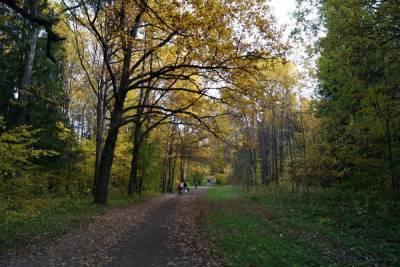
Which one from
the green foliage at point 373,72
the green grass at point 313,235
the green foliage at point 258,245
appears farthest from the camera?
the green foliage at point 373,72

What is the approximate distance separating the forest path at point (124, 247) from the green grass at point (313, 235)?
24.7 inches

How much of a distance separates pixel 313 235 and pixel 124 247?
192 inches

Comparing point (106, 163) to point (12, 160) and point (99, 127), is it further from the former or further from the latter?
point (12, 160)

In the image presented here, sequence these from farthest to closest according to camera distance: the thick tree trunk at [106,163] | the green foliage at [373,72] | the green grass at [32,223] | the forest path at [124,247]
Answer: the thick tree trunk at [106,163] → the green foliage at [373,72] → the green grass at [32,223] → the forest path at [124,247]

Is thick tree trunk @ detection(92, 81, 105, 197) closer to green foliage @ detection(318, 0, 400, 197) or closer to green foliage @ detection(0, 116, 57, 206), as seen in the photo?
green foliage @ detection(0, 116, 57, 206)

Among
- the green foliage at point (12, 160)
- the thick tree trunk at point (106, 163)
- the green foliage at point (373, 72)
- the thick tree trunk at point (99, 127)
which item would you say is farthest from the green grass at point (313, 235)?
the thick tree trunk at point (99, 127)

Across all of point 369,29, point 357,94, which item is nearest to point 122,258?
point 357,94

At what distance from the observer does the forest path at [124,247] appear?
641 centimetres

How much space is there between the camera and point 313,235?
8.39m

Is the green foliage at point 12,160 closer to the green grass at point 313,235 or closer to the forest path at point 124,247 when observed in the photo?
the forest path at point 124,247

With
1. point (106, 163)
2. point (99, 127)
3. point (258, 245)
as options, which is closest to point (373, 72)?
point (258, 245)

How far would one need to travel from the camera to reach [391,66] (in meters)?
9.49

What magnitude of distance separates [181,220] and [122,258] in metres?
5.23

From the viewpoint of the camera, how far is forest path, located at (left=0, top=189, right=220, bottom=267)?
21.0ft
